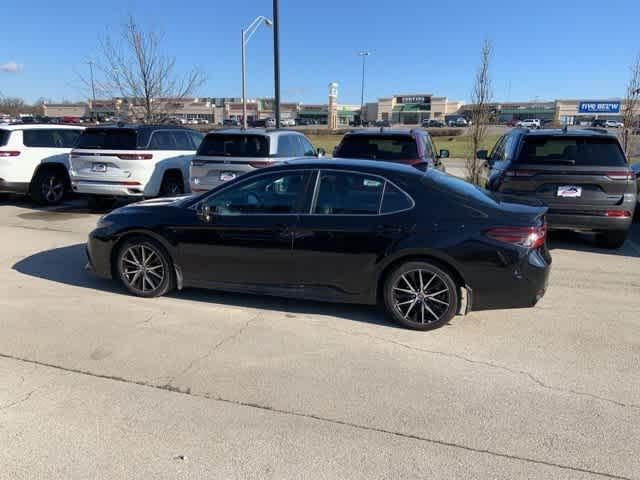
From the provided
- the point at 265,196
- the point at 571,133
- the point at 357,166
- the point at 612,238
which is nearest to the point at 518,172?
the point at 571,133

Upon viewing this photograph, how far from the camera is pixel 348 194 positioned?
4777mm

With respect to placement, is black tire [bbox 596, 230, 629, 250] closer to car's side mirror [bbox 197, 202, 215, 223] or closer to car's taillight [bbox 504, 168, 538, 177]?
car's taillight [bbox 504, 168, 538, 177]

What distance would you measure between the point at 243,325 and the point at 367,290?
120 cm

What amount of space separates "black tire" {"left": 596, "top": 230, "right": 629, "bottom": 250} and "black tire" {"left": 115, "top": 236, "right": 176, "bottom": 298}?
628cm

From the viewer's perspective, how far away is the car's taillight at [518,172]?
726cm

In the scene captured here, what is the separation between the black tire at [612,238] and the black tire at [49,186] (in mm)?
10919

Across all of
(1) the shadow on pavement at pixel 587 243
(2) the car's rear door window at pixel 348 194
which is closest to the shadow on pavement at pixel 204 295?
(2) the car's rear door window at pixel 348 194

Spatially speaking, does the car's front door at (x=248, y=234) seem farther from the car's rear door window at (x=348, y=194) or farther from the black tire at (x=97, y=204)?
the black tire at (x=97, y=204)

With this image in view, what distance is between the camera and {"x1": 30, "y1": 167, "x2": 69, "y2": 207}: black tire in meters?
11.1

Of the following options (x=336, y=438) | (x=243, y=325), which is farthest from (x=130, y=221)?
(x=336, y=438)

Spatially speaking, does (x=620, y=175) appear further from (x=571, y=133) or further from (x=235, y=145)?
(x=235, y=145)

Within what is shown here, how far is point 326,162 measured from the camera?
196 inches

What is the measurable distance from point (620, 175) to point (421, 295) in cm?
425

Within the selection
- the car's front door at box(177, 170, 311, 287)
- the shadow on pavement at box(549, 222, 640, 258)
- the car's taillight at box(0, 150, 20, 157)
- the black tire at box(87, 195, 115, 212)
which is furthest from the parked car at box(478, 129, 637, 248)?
the car's taillight at box(0, 150, 20, 157)
